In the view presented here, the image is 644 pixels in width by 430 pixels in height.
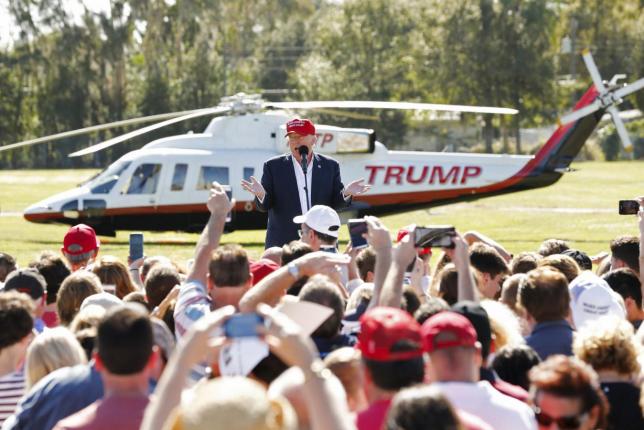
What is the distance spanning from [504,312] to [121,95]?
68.4 meters

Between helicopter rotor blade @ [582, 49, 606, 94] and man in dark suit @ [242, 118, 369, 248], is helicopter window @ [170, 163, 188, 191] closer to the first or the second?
helicopter rotor blade @ [582, 49, 606, 94]

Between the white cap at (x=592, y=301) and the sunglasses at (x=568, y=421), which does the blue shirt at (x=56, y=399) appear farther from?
the white cap at (x=592, y=301)

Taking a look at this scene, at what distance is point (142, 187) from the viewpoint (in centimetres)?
2262

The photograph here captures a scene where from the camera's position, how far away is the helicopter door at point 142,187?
2256cm

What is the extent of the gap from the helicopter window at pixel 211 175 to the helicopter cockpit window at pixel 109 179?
1.35 meters

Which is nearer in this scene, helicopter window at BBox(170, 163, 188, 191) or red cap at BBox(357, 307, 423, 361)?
red cap at BBox(357, 307, 423, 361)

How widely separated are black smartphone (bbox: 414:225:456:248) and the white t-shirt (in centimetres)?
132

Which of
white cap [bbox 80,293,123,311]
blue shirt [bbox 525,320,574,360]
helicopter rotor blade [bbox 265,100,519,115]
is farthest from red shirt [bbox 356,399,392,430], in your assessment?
helicopter rotor blade [bbox 265,100,519,115]

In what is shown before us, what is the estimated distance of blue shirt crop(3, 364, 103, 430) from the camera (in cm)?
473

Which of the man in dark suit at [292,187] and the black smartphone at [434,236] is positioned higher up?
the black smartphone at [434,236]

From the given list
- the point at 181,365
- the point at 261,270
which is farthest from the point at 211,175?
the point at 181,365

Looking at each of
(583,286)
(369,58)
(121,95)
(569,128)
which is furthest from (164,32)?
(583,286)

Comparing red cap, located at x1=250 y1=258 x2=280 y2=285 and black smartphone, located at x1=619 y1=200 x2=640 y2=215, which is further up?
black smartphone, located at x1=619 y1=200 x2=640 y2=215

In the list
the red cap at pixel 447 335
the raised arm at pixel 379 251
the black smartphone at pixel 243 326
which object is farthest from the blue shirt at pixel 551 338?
the black smartphone at pixel 243 326
